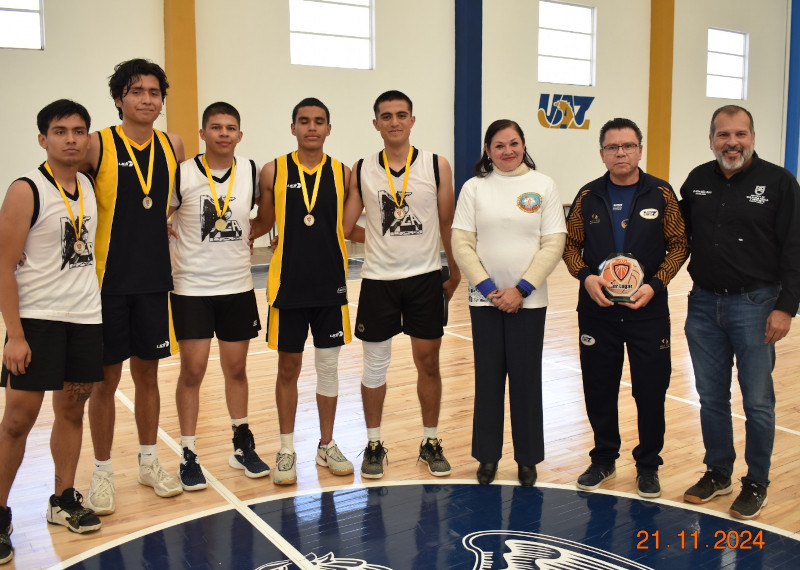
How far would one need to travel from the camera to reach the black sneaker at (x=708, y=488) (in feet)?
10.5

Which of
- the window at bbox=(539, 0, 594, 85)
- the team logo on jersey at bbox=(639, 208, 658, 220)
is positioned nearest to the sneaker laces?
the team logo on jersey at bbox=(639, 208, 658, 220)

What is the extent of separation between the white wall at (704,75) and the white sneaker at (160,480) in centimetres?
1444

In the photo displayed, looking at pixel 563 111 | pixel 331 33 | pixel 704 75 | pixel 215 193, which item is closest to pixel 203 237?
pixel 215 193

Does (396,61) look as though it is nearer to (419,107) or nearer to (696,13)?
(419,107)

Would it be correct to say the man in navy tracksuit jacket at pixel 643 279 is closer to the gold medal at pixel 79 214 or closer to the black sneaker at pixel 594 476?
the black sneaker at pixel 594 476

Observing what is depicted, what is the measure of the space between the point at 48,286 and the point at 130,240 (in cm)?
42

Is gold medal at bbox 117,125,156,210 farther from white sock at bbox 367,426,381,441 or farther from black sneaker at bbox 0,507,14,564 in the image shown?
white sock at bbox 367,426,381,441

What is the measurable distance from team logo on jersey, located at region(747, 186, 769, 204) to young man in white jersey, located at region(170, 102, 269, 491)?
2.08 m

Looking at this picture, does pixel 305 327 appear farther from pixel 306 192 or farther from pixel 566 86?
pixel 566 86

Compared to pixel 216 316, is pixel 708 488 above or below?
below

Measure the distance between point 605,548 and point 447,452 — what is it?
1.19 m

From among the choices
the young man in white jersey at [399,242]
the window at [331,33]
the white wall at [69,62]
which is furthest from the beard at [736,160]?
the window at [331,33]

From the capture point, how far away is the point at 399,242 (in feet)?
11.3

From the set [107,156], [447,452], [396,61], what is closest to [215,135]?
[107,156]
